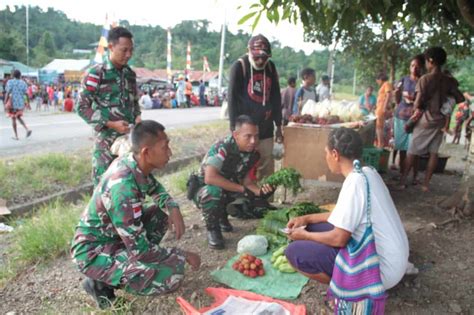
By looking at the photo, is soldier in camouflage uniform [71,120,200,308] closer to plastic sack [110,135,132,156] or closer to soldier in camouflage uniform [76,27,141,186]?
plastic sack [110,135,132,156]

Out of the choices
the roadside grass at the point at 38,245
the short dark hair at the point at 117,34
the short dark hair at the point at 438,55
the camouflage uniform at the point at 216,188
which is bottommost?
the roadside grass at the point at 38,245

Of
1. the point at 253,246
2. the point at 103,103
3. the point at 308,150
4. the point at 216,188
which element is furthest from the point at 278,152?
the point at 103,103

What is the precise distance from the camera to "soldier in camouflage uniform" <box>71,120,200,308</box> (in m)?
2.59

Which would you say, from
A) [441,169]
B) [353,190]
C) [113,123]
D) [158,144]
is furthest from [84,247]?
[441,169]

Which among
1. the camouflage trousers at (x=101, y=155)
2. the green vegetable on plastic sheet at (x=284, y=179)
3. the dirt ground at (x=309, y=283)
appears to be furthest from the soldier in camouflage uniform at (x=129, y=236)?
the green vegetable on plastic sheet at (x=284, y=179)

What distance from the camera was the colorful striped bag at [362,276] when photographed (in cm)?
230

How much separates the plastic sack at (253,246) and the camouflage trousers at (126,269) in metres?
0.91

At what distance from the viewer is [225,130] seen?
1230 centimetres

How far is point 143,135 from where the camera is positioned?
2662 mm

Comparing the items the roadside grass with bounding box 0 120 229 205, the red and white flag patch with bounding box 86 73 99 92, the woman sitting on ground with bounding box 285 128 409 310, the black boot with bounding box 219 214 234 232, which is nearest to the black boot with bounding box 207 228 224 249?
the black boot with bounding box 219 214 234 232

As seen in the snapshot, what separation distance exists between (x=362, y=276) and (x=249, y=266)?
1.16 metres

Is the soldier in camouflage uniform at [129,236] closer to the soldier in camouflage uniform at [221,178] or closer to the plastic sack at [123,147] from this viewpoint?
the plastic sack at [123,147]

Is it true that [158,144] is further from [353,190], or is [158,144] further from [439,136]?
[439,136]

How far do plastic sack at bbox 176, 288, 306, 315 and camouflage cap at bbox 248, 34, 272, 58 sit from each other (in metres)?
2.54
